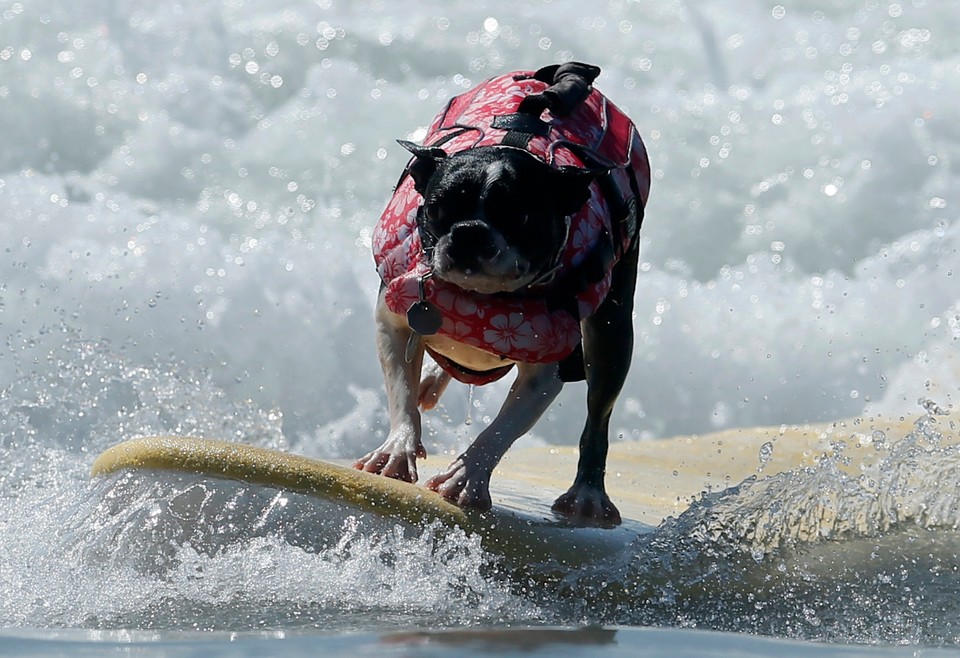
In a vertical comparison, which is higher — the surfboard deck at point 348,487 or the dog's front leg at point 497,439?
the dog's front leg at point 497,439

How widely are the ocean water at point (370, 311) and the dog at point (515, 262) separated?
390mm

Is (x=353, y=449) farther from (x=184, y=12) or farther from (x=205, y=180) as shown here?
(x=184, y=12)

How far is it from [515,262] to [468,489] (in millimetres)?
628

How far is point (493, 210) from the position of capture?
10.5ft

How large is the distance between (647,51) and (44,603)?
950 centimetres

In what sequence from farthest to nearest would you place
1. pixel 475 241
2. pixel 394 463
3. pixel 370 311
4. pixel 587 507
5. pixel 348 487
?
pixel 370 311 < pixel 587 507 < pixel 394 463 < pixel 348 487 < pixel 475 241

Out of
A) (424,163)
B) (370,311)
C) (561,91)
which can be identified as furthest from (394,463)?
(370,311)

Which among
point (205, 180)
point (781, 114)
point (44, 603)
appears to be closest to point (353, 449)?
point (205, 180)

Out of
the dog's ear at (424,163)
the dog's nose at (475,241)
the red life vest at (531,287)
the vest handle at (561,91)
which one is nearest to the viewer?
the dog's nose at (475,241)

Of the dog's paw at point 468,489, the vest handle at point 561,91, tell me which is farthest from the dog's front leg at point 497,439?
the vest handle at point 561,91

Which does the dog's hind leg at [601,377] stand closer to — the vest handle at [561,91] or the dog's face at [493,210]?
the vest handle at [561,91]

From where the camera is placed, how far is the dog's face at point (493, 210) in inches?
125

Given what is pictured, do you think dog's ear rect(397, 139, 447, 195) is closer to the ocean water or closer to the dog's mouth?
the dog's mouth

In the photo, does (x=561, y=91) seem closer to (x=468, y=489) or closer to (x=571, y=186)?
(x=571, y=186)
